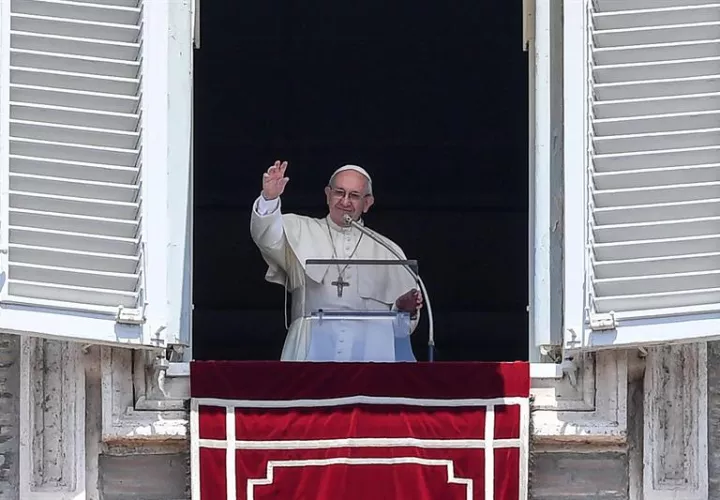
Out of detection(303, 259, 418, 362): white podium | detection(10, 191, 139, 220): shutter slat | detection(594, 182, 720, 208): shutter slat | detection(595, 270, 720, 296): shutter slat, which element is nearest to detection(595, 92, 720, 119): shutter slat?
detection(594, 182, 720, 208): shutter slat

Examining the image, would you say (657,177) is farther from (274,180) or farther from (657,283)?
(274,180)

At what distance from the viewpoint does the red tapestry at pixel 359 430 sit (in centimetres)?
664

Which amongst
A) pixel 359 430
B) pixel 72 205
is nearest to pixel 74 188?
pixel 72 205

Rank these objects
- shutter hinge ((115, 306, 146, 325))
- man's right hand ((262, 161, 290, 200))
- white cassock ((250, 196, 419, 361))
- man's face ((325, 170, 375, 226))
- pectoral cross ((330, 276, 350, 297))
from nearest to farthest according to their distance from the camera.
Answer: shutter hinge ((115, 306, 146, 325)) < man's right hand ((262, 161, 290, 200)) < white cassock ((250, 196, 419, 361)) < pectoral cross ((330, 276, 350, 297)) < man's face ((325, 170, 375, 226))

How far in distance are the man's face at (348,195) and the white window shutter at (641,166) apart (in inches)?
58.7

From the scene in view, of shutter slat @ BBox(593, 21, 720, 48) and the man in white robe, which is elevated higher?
shutter slat @ BBox(593, 21, 720, 48)

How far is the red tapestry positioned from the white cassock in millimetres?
692

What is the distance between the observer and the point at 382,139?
10.5 meters

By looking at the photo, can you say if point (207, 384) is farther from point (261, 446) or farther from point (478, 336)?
point (478, 336)

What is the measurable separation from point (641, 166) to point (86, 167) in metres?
1.53

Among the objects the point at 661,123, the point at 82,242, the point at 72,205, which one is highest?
the point at 661,123

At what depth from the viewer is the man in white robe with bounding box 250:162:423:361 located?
734 cm

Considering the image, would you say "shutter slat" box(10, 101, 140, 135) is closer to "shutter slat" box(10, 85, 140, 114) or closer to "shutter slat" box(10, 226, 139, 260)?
"shutter slat" box(10, 85, 140, 114)

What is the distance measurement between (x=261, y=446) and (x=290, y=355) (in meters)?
0.82
